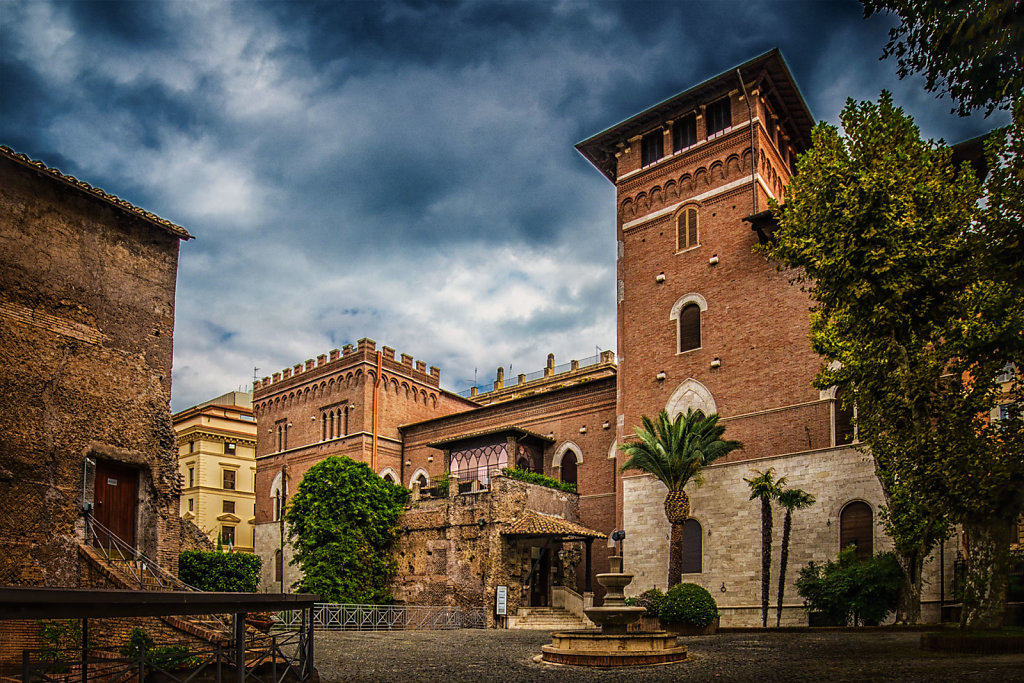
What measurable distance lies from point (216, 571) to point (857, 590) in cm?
2147

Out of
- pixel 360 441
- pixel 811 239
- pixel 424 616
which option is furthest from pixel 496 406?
pixel 811 239

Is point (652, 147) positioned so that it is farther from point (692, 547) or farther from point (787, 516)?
point (692, 547)

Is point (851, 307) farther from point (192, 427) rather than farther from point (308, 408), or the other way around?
point (192, 427)

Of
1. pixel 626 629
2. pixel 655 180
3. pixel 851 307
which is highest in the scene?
pixel 655 180

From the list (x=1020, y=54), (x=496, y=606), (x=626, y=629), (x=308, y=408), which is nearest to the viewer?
(x=1020, y=54)

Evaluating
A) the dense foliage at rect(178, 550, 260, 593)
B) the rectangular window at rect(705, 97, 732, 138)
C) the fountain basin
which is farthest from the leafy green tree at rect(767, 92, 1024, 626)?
the dense foliage at rect(178, 550, 260, 593)

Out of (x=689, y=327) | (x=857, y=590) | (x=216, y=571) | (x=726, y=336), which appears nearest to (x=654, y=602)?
(x=857, y=590)

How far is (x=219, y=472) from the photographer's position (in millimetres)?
47406

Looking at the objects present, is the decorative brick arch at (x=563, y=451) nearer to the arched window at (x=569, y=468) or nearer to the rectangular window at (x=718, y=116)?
the arched window at (x=569, y=468)

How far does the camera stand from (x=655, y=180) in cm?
3100

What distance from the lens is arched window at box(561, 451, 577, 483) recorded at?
3301cm

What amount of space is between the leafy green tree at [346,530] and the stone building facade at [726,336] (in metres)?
8.91

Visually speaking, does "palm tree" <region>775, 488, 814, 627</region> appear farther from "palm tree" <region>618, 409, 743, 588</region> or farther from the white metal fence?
the white metal fence

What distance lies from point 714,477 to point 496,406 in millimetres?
12478
